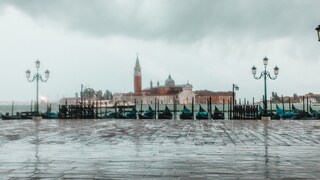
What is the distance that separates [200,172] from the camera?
7355mm

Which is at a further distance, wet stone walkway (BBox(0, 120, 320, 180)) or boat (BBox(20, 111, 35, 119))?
boat (BBox(20, 111, 35, 119))

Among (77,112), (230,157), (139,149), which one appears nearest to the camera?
(230,157)

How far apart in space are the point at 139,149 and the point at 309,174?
4921mm

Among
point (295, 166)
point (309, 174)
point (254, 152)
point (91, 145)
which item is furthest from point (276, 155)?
point (91, 145)

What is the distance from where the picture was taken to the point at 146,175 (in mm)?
7047

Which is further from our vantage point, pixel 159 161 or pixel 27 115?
pixel 27 115

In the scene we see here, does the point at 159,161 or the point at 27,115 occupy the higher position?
the point at 159,161

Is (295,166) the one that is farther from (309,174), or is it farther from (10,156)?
(10,156)

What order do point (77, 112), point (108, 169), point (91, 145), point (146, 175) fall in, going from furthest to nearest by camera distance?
point (77, 112), point (91, 145), point (108, 169), point (146, 175)

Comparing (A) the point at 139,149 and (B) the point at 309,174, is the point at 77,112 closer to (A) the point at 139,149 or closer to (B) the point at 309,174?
(A) the point at 139,149

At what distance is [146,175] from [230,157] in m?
2.84

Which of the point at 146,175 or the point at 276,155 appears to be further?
the point at 276,155

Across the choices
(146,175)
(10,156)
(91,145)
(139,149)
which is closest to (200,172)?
(146,175)

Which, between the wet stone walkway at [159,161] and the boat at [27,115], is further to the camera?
the boat at [27,115]
